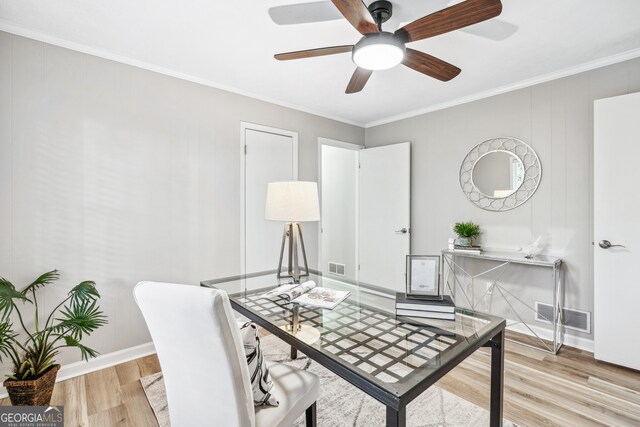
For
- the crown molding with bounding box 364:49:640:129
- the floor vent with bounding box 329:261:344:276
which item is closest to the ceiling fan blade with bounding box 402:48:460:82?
the crown molding with bounding box 364:49:640:129

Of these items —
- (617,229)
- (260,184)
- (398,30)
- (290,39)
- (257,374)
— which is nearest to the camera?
(257,374)

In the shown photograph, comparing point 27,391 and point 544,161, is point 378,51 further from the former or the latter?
point 27,391

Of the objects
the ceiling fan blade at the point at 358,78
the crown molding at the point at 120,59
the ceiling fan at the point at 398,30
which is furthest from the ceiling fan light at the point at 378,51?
the crown molding at the point at 120,59

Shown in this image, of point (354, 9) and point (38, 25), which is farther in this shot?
point (38, 25)

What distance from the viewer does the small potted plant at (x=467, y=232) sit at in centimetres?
309

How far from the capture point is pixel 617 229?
7.45 feet

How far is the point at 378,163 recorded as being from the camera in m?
4.00

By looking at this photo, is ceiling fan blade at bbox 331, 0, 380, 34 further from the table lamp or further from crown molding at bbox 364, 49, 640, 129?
crown molding at bbox 364, 49, 640, 129

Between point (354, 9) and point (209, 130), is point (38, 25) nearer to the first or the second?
point (209, 130)

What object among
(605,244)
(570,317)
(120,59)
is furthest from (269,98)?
(570,317)

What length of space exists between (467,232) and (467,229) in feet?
0.10

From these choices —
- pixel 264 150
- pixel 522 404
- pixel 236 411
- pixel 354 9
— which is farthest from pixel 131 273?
pixel 522 404

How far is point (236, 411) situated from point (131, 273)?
191 centimetres

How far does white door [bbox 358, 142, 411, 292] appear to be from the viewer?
3.74 metres
